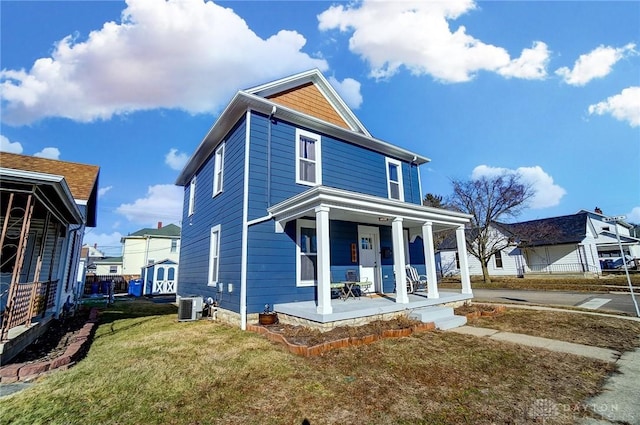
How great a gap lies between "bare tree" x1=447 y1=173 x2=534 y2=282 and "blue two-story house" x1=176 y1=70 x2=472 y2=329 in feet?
42.3

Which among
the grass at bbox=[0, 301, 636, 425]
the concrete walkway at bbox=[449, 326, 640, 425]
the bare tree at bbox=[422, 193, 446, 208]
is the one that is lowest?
the concrete walkway at bbox=[449, 326, 640, 425]

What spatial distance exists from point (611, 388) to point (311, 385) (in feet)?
11.7

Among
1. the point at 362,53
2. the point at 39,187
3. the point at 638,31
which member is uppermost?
the point at 362,53

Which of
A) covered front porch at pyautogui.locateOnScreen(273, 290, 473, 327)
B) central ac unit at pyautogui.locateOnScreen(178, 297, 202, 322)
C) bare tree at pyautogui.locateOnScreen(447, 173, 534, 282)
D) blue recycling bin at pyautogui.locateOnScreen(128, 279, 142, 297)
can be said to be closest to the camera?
covered front porch at pyautogui.locateOnScreen(273, 290, 473, 327)

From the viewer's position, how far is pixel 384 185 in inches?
426

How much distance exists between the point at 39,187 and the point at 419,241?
11.4 meters

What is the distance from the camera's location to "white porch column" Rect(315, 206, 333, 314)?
5812 mm

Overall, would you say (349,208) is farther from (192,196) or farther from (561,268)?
(561,268)

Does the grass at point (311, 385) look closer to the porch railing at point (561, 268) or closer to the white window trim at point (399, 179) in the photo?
the white window trim at point (399, 179)

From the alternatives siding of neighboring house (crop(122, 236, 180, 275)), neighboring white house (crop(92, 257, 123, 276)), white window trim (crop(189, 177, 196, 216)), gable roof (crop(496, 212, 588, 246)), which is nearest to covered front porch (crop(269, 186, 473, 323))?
white window trim (crop(189, 177, 196, 216))

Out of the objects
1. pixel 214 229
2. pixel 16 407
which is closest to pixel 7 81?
pixel 214 229

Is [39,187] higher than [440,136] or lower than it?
lower

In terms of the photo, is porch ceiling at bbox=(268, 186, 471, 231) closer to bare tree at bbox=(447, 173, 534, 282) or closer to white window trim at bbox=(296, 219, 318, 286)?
white window trim at bbox=(296, 219, 318, 286)

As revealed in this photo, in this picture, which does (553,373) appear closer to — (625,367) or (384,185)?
(625,367)
